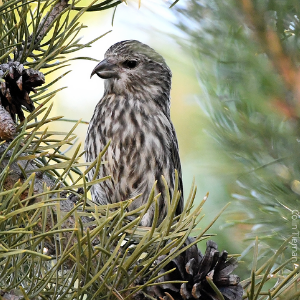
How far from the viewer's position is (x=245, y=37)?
1.85 m

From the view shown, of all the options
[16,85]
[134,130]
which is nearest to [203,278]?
[16,85]

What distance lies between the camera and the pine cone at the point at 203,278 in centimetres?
117

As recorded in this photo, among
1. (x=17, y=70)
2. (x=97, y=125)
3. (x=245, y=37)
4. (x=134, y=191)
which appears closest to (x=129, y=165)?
(x=134, y=191)

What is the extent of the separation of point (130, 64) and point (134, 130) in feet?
2.14

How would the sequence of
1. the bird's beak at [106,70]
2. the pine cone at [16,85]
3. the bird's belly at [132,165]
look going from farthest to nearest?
the bird's beak at [106,70], the bird's belly at [132,165], the pine cone at [16,85]

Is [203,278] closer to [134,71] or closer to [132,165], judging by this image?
[132,165]

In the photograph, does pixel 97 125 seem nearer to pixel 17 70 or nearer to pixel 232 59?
pixel 232 59

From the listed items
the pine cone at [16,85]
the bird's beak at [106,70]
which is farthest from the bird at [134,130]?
the pine cone at [16,85]

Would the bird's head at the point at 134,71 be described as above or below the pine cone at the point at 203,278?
above

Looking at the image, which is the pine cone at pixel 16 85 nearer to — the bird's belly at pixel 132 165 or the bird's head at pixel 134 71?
the bird's belly at pixel 132 165

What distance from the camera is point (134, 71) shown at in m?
3.27

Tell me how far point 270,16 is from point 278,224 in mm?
859

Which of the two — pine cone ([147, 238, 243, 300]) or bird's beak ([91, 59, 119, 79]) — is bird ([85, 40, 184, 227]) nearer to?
bird's beak ([91, 59, 119, 79])

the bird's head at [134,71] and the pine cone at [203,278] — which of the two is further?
the bird's head at [134,71]
